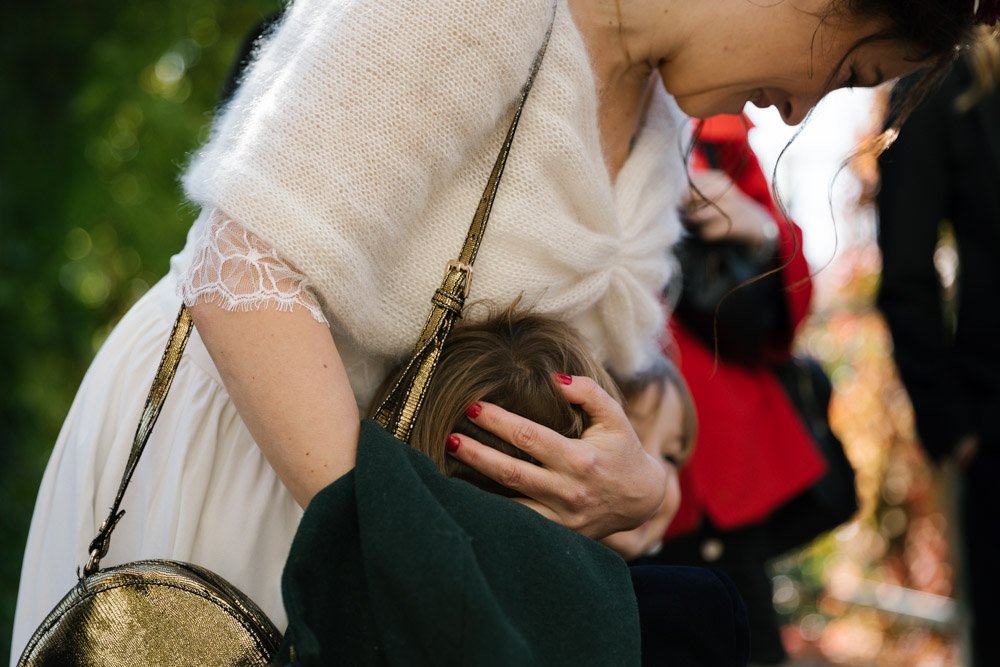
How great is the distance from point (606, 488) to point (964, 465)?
205 centimetres

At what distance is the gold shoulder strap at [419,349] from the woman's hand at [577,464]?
0.27ft

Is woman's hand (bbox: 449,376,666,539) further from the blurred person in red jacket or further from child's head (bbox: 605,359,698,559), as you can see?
the blurred person in red jacket

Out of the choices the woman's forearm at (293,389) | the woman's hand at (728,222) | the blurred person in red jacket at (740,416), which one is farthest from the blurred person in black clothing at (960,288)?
the woman's forearm at (293,389)

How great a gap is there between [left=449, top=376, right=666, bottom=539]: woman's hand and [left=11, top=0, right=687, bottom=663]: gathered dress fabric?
146 mm

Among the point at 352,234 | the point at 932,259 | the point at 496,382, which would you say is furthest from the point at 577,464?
the point at 932,259

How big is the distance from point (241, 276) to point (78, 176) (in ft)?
8.04

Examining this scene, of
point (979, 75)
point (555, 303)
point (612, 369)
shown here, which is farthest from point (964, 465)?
point (555, 303)

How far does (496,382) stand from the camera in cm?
135

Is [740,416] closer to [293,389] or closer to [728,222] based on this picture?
[728,222]

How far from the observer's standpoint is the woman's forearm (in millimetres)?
1161

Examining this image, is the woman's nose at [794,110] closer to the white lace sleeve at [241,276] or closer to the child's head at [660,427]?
the child's head at [660,427]

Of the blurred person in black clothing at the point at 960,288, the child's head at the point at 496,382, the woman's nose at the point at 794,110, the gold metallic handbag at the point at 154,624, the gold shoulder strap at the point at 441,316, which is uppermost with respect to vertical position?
the woman's nose at the point at 794,110

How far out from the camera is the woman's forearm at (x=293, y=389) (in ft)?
3.81

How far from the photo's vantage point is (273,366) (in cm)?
116
